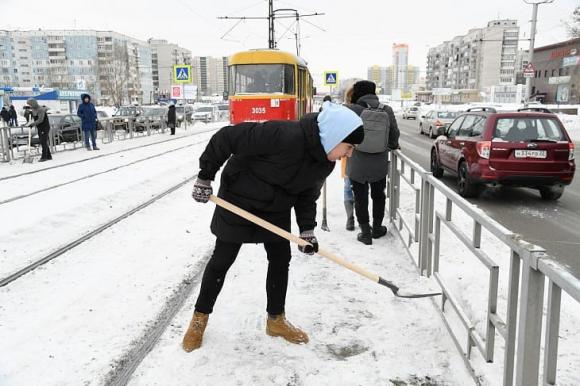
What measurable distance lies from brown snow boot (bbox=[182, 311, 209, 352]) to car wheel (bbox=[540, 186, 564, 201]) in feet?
25.3

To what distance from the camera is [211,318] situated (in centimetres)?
391

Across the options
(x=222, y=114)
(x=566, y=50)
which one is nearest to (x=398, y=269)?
(x=222, y=114)

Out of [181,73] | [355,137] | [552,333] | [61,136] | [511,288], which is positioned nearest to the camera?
[552,333]

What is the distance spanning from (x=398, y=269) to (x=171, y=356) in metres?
2.48

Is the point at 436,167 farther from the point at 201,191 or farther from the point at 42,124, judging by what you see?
the point at 42,124

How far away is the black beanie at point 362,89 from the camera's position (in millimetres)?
6031

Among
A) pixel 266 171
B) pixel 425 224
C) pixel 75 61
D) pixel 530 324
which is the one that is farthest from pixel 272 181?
pixel 75 61

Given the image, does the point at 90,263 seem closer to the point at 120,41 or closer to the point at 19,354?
the point at 19,354

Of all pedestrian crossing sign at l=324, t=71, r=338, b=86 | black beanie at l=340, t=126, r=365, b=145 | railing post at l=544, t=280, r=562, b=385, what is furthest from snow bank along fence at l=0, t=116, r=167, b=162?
railing post at l=544, t=280, r=562, b=385

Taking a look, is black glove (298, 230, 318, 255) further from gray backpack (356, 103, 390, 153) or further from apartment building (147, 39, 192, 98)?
apartment building (147, 39, 192, 98)

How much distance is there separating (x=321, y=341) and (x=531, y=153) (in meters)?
6.56

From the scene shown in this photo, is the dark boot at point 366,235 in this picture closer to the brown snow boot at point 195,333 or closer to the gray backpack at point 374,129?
the gray backpack at point 374,129

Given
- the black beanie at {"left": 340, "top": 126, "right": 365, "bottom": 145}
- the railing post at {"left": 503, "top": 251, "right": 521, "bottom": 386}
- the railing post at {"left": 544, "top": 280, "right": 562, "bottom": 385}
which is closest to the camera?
the railing post at {"left": 544, "top": 280, "right": 562, "bottom": 385}

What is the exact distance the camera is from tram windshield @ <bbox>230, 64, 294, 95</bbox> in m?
15.9
